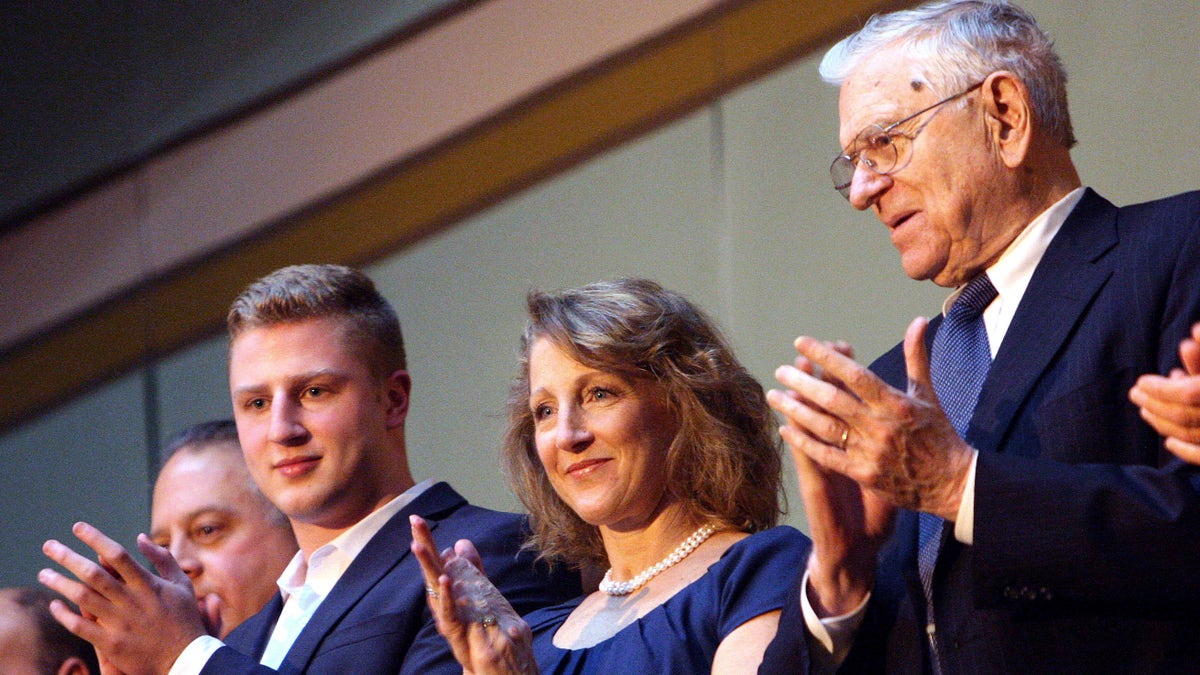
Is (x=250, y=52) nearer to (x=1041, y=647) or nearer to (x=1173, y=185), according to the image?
(x=1173, y=185)

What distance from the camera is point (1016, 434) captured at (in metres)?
1.79

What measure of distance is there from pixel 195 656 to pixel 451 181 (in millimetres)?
2256

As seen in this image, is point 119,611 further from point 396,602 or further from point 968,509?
point 968,509

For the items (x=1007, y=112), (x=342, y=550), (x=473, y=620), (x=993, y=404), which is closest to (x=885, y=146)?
(x=1007, y=112)

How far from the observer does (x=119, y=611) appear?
236cm

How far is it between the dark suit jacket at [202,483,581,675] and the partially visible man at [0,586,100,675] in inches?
19.3

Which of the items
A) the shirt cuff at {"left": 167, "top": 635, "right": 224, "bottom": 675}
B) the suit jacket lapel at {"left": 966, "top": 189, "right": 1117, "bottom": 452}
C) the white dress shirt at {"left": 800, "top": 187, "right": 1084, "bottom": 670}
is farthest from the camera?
the shirt cuff at {"left": 167, "top": 635, "right": 224, "bottom": 675}

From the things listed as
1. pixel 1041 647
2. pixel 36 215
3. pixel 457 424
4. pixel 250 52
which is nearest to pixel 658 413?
pixel 1041 647

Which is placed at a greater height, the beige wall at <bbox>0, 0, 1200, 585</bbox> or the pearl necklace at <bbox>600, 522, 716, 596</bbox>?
the beige wall at <bbox>0, 0, 1200, 585</bbox>

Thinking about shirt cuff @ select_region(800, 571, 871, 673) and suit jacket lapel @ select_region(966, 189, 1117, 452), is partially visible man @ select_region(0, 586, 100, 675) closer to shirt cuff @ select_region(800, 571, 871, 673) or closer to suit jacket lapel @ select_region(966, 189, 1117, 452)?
shirt cuff @ select_region(800, 571, 871, 673)

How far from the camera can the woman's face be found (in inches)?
93.6

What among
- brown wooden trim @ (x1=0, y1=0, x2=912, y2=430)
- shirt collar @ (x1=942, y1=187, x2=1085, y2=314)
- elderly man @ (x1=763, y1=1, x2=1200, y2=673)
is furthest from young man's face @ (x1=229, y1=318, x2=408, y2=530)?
brown wooden trim @ (x1=0, y1=0, x2=912, y2=430)

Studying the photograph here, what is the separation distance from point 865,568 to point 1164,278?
513mm

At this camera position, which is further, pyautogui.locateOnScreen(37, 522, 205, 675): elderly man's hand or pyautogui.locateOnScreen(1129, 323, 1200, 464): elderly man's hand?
pyautogui.locateOnScreen(37, 522, 205, 675): elderly man's hand
